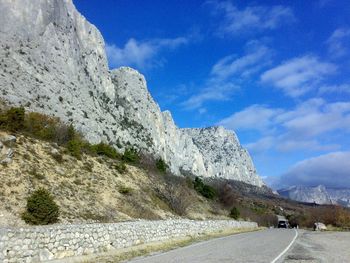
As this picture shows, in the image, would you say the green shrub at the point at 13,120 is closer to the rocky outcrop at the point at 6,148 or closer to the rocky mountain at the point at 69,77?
the rocky outcrop at the point at 6,148

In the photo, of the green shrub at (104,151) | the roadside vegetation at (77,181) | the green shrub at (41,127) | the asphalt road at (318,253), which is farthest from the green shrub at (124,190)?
the asphalt road at (318,253)

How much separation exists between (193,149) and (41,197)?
160396mm

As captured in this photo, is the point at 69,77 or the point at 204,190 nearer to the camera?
the point at 204,190

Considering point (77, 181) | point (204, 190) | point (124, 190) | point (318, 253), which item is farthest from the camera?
point (204, 190)

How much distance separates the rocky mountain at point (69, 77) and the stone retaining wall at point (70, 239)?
123ft

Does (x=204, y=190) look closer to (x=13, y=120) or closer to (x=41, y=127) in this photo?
(x=41, y=127)

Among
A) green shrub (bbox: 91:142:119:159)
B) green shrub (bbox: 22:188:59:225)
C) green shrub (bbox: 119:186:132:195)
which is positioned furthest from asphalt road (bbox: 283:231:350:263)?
green shrub (bbox: 91:142:119:159)

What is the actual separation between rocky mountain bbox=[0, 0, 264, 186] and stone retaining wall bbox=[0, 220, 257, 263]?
37625 millimetres

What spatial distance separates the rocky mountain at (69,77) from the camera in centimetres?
6500

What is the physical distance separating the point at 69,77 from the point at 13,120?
46.8m

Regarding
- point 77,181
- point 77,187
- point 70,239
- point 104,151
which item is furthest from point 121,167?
point 70,239

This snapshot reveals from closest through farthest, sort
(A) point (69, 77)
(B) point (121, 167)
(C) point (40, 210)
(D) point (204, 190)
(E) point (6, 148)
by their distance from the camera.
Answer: (C) point (40, 210), (E) point (6, 148), (B) point (121, 167), (D) point (204, 190), (A) point (69, 77)

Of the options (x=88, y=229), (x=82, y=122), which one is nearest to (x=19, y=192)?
(x=88, y=229)

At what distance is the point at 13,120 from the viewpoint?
3619 centimetres
